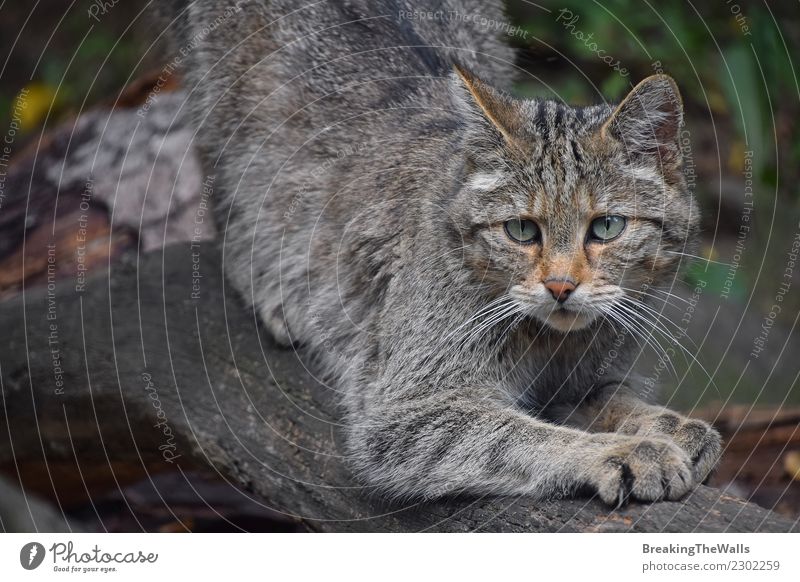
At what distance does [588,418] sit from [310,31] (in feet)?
9.91

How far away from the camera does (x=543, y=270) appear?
3.94 meters

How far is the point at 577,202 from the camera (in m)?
3.99

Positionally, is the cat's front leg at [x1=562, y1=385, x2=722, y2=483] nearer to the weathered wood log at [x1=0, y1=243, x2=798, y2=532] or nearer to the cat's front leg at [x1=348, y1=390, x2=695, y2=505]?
the cat's front leg at [x1=348, y1=390, x2=695, y2=505]

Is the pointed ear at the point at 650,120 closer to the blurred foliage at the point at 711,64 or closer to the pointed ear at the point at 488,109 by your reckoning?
the pointed ear at the point at 488,109

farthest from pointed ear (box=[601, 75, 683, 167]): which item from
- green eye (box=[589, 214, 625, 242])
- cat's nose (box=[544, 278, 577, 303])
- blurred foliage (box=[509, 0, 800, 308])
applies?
blurred foliage (box=[509, 0, 800, 308])

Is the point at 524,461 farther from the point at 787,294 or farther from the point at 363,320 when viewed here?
the point at 787,294

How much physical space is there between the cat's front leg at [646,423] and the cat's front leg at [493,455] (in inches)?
7.2

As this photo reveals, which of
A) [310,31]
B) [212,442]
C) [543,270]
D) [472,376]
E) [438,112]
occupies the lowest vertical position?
[212,442]

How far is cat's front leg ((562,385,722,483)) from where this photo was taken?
3.96m

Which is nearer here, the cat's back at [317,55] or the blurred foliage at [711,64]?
the cat's back at [317,55]

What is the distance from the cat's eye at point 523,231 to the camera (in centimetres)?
407

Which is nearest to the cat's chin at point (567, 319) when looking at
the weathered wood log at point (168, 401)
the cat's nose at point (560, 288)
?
the cat's nose at point (560, 288)

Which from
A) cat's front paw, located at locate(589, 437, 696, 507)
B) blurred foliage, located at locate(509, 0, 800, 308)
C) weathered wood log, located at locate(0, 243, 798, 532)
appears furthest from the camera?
blurred foliage, located at locate(509, 0, 800, 308)

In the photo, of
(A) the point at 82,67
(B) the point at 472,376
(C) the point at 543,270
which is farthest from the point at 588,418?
(A) the point at 82,67
